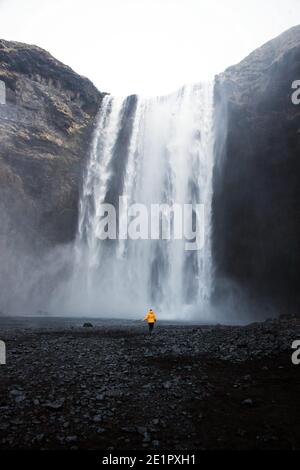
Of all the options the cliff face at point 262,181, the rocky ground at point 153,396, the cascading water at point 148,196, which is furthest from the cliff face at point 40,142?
the rocky ground at point 153,396

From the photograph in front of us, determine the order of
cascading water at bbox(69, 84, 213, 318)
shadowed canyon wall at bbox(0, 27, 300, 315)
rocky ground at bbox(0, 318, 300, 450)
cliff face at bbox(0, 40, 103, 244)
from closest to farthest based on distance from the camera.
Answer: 1. rocky ground at bbox(0, 318, 300, 450)
2. shadowed canyon wall at bbox(0, 27, 300, 315)
3. cascading water at bbox(69, 84, 213, 318)
4. cliff face at bbox(0, 40, 103, 244)

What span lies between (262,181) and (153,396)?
1295 inches

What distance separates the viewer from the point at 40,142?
1729 inches

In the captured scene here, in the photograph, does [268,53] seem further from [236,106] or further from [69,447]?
[69,447]

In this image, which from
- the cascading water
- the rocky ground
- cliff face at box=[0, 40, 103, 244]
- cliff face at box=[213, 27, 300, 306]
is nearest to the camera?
the rocky ground

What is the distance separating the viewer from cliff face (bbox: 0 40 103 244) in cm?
4162

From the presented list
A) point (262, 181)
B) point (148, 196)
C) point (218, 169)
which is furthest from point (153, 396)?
point (148, 196)

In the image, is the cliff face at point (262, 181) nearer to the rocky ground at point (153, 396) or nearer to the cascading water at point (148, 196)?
the cascading water at point (148, 196)

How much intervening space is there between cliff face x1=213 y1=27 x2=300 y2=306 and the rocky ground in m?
21.7

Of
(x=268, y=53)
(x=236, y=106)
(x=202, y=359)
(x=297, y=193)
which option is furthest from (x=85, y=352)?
(x=268, y=53)

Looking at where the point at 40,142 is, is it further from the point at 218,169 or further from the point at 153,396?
the point at 153,396

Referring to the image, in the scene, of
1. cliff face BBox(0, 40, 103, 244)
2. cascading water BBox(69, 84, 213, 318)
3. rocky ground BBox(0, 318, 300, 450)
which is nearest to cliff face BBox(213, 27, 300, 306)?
cascading water BBox(69, 84, 213, 318)

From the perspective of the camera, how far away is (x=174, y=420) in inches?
294

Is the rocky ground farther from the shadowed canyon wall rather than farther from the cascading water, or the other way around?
the cascading water
